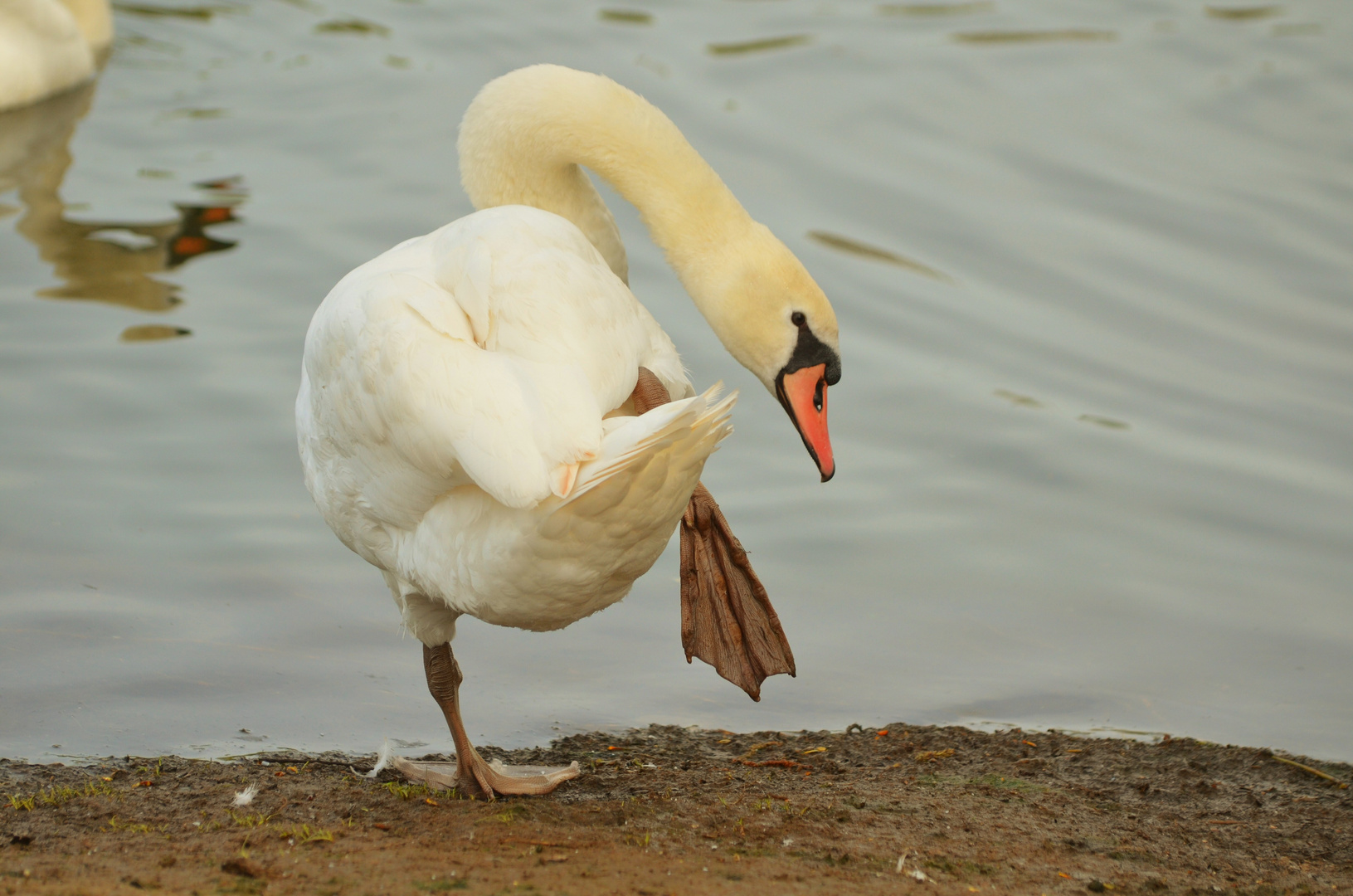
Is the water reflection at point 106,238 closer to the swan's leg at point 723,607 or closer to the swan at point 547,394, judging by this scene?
the swan at point 547,394

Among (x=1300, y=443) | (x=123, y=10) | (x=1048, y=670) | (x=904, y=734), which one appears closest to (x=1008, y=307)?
(x=1300, y=443)

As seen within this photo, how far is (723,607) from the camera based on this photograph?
468cm

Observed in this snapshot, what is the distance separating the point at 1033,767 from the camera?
15.5ft

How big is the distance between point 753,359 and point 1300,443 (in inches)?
149

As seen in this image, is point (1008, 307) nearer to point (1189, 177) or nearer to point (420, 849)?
point (1189, 177)

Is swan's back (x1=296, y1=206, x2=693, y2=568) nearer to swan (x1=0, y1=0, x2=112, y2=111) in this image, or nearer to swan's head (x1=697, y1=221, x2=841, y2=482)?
swan's head (x1=697, y1=221, x2=841, y2=482)

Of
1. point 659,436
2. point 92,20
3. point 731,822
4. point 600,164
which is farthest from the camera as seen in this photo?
point 92,20

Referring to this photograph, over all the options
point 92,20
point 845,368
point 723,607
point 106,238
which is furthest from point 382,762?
point 92,20

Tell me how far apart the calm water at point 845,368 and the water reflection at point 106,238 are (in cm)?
3

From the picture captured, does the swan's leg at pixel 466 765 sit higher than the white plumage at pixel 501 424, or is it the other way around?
the white plumage at pixel 501 424

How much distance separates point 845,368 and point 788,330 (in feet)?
11.2

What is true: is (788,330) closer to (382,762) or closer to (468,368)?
(468,368)

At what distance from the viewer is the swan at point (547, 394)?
340cm

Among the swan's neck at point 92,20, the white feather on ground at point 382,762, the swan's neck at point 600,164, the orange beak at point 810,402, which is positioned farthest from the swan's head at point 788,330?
the swan's neck at point 92,20
